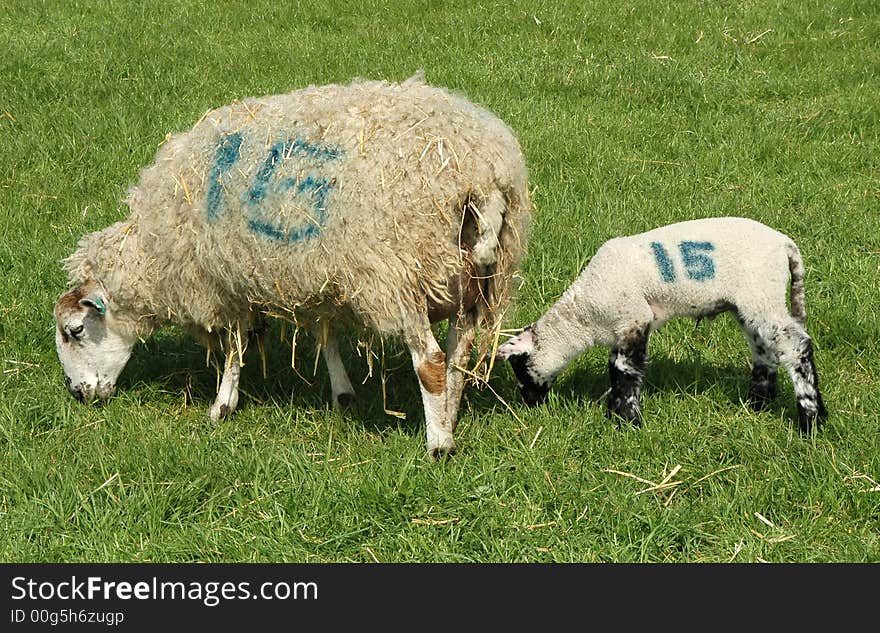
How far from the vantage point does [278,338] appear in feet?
19.6

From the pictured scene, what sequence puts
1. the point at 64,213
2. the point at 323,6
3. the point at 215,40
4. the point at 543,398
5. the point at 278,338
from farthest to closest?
1. the point at 323,6
2. the point at 215,40
3. the point at 64,213
4. the point at 278,338
5. the point at 543,398

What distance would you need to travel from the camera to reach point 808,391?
181 inches

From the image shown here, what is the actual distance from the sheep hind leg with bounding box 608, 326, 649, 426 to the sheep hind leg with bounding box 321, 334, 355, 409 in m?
1.44

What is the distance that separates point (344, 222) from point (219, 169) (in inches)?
27.3

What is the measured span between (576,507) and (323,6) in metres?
9.15

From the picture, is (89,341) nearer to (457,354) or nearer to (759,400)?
(457,354)

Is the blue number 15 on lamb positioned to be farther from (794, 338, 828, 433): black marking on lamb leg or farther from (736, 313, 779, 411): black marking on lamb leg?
(794, 338, 828, 433): black marking on lamb leg

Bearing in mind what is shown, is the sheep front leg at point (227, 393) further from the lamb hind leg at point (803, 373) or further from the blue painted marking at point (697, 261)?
the lamb hind leg at point (803, 373)

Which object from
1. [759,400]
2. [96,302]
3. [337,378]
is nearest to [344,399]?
[337,378]

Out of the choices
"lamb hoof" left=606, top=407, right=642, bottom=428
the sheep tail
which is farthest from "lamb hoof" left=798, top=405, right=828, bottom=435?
"lamb hoof" left=606, top=407, right=642, bottom=428

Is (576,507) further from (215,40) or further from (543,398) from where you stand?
(215,40)

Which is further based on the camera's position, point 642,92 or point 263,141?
point 642,92

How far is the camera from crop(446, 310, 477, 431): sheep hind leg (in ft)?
15.5

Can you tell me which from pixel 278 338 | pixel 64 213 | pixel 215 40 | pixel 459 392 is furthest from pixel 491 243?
pixel 215 40
